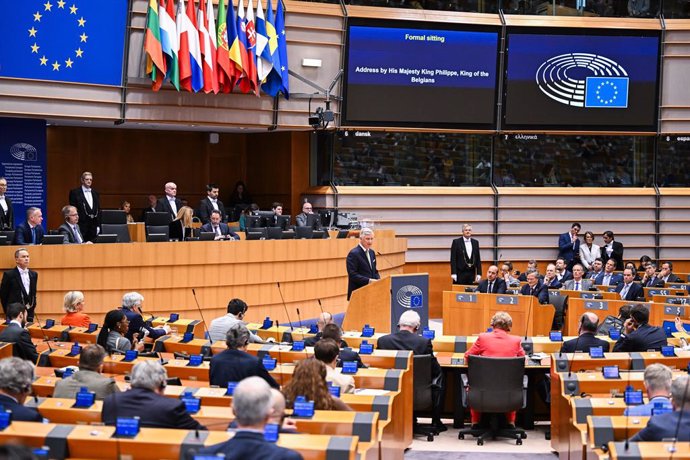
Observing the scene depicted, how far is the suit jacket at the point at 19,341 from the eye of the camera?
26.2 ft

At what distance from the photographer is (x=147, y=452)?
460 centimetres

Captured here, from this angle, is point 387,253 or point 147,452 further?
point 387,253

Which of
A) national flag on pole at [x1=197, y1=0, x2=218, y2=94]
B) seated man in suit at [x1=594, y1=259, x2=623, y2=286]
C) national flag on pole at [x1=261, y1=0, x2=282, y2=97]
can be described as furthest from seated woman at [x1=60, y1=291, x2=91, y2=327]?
seated man in suit at [x1=594, y1=259, x2=623, y2=286]

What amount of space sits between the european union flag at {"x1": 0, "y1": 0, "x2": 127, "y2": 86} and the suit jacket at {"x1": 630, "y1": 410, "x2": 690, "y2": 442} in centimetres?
1120

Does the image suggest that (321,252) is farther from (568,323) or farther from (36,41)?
(36,41)

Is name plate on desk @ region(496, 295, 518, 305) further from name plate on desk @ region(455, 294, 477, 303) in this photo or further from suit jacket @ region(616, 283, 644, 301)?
suit jacket @ region(616, 283, 644, 301)

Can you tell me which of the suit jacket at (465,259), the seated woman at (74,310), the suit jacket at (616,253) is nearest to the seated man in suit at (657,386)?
the seated woman at (74,310)

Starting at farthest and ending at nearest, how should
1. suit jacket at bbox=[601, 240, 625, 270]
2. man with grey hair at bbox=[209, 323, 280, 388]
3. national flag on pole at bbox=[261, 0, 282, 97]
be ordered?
suit jacket at bbox=[601, 240, 625, 270] → national flag on pole at bbox=[261, 0, 282, 97] → man with grey hair at bbox=[209, 323, 280, 388]

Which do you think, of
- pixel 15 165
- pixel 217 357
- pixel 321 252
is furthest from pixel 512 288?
pixel 217 357

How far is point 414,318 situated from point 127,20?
8247 millimetres

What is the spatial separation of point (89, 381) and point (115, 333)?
2.56 metres

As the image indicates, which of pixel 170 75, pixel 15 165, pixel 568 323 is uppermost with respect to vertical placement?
pixel 170 75

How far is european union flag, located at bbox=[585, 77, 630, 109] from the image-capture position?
18.1 m

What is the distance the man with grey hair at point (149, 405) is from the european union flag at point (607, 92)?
1420 cm
